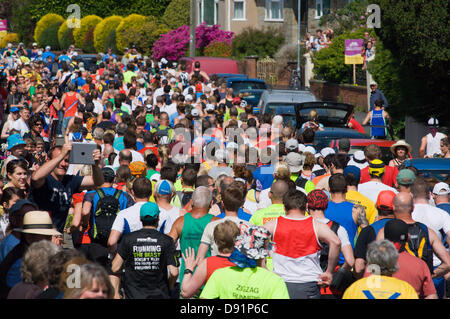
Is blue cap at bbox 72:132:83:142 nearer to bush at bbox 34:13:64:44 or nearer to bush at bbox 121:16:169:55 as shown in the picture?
bush at bbox 121:16:169:55

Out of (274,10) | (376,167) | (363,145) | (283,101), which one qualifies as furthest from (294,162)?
(274,10)

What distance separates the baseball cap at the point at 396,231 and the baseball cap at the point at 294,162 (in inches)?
134

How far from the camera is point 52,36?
6744 centimetres

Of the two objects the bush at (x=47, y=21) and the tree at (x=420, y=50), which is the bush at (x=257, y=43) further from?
the bush at (x=47, y=21)

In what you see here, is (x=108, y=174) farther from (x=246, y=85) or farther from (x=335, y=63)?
(x=335, y=63)

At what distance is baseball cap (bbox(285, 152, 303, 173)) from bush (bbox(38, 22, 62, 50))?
2370 inches

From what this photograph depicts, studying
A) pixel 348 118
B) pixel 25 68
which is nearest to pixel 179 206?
pixel 348 118

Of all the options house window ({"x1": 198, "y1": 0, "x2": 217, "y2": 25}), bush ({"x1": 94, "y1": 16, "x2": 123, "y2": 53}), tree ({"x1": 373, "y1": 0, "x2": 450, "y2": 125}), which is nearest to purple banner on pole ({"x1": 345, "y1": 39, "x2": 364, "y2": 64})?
tree ({"x1": 373, "y1": 0, "x2": 450, "y2": 125})

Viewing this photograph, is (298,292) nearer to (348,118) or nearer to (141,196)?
(141,196)

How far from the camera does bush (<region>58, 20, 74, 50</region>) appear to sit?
6481cm

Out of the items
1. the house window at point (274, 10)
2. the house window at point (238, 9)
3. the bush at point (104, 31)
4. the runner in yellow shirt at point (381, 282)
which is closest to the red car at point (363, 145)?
the runner in yellow shirt at point (381, 282)

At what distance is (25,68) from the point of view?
27.0m
